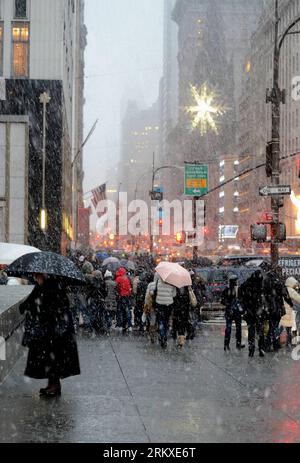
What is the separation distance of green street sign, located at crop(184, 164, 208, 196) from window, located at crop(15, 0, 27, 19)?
43.4 feet

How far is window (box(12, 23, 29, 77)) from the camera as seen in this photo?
44969 millimetres

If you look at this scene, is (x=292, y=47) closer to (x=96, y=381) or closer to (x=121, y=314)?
(x=121, y=314)

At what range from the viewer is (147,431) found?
8.77 metres

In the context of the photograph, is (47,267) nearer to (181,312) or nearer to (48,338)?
(48,338)

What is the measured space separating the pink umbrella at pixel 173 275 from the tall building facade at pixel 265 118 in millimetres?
69806

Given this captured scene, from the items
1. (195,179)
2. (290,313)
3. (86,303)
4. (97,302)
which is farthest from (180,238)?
(290,313)

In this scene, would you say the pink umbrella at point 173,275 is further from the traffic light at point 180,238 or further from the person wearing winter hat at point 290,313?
the traffic light at point 180,238

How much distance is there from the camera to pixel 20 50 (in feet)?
148

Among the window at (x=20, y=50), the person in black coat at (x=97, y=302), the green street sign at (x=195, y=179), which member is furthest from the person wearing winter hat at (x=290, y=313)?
the window at (x=20, y=50)

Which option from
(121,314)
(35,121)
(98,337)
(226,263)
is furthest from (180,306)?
(35,121)

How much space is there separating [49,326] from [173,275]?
6.86 meters

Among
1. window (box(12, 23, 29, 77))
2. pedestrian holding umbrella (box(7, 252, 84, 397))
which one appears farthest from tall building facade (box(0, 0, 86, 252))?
pedestrian holding umbrella (box(7, 252, 84, 397))

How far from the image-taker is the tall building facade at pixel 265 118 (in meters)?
111

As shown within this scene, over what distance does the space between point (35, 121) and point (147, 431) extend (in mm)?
37265
